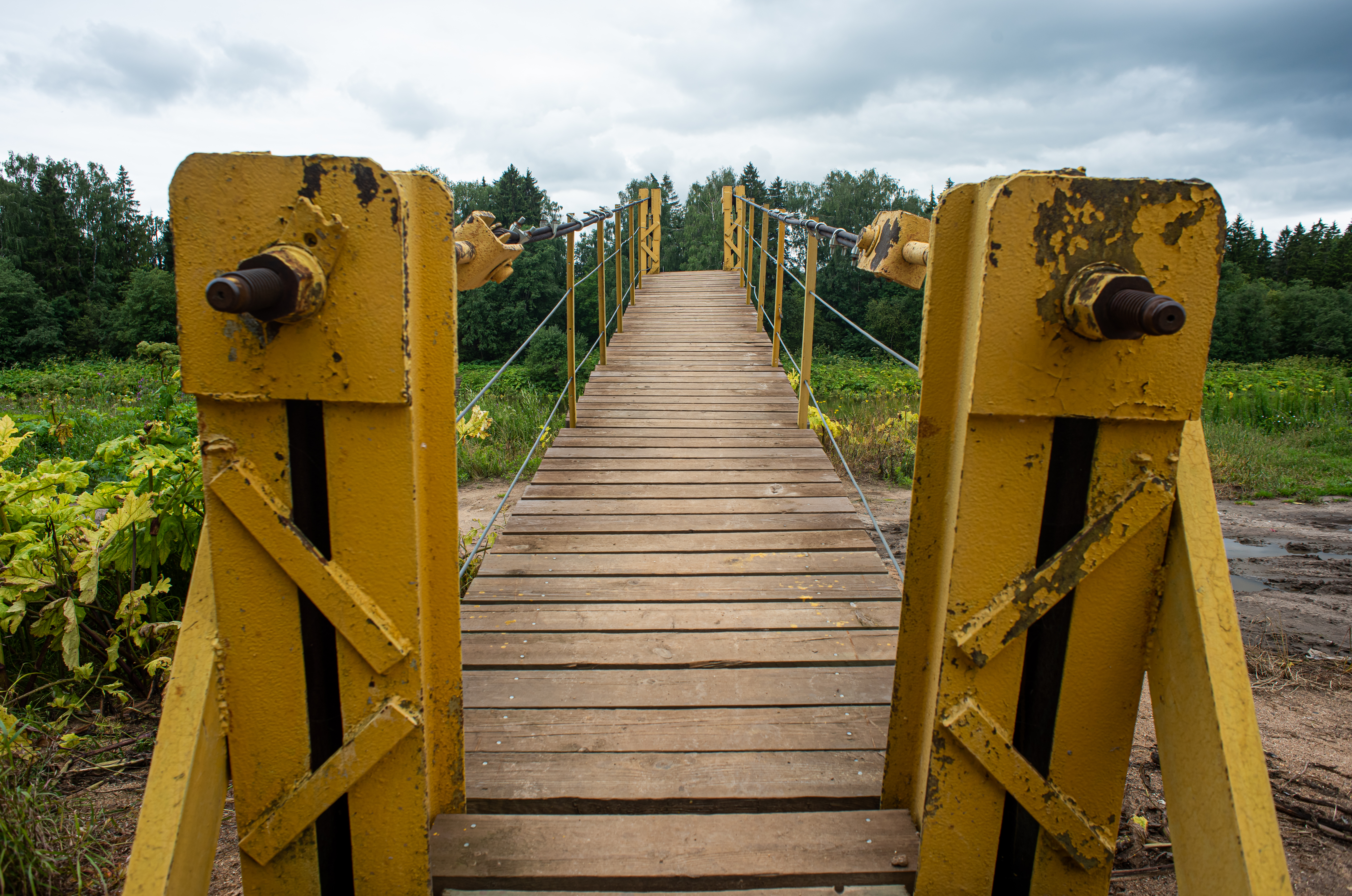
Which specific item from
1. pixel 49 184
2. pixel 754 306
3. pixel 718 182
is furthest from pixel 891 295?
pixel 49 184

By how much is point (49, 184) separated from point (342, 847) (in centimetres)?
5640

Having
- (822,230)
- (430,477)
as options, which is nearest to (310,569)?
(430,477)

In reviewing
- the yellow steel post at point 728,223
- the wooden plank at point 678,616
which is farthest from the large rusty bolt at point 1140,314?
the yellow steel post at point 728,223

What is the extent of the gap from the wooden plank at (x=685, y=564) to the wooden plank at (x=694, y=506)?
374 millimetres

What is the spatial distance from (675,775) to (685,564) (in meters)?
1.11

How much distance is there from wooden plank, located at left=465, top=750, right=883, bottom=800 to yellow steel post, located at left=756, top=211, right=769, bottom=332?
436 cm

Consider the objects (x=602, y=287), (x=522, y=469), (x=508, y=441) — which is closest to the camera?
(x=522, y=469)

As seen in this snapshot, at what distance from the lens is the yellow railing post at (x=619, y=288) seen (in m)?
5.66

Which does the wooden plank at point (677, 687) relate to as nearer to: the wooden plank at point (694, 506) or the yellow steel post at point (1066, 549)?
the yellow steel post at point (1066, 549)

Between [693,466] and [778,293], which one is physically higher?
[778,293]

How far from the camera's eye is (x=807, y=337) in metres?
3.96

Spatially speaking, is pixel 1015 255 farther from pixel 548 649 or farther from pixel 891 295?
pixel 891 295

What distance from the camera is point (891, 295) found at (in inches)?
1725

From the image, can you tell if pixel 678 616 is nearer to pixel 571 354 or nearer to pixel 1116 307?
pixel 1116 307
